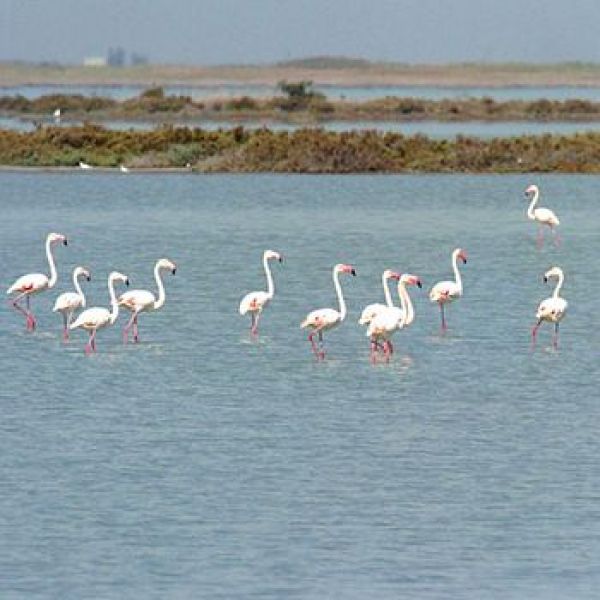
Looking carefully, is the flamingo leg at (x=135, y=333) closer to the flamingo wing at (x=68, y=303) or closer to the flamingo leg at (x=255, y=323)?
the flamingo wing at (x=68, y=303)

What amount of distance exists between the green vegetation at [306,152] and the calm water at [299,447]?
58.4 ft

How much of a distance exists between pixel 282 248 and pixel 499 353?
1195 cm

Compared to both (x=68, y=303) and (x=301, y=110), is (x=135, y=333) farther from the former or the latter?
(x=301, y=110)

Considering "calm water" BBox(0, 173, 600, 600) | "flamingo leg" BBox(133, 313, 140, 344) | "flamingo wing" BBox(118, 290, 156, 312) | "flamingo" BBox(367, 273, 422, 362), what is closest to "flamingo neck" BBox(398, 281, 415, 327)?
"flamingo" BBox(367, 273, 422, 362)

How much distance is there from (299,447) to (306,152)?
32621 mm

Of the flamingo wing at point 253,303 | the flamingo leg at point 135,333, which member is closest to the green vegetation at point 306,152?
the flamingo leg at point 135,333

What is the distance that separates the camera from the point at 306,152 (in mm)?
47438

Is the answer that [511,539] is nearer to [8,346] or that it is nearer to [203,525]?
[203,525]

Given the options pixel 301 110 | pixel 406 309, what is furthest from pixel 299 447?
pixel 301 110

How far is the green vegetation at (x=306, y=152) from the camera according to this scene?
4747cm

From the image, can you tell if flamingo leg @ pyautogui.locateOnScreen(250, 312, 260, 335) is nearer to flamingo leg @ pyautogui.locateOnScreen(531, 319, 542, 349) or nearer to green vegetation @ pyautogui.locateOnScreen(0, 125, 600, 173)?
flamingo leg @ pyautogui.locateOnScreen(531, 319, 542, 349)

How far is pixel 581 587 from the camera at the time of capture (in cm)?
1121

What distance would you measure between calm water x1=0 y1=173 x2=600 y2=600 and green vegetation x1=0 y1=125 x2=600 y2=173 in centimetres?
1780

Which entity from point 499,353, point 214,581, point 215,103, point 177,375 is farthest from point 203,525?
point 215,103
